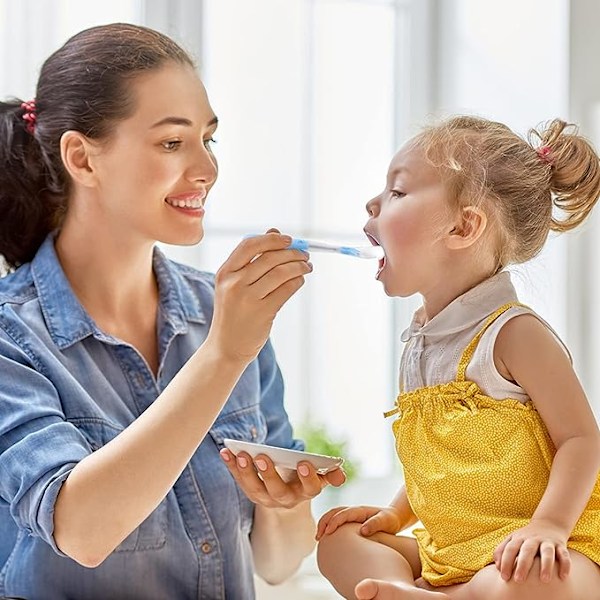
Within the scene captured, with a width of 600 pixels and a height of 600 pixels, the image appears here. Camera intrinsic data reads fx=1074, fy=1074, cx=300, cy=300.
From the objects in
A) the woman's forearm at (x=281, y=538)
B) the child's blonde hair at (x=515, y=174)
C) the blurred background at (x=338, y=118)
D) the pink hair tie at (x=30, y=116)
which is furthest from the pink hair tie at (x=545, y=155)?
the blurred background at (x=338, y=118)

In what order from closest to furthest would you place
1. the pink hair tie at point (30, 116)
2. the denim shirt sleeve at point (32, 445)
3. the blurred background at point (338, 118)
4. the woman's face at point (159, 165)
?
the denim shirt sleeve at point (32, 445) < the woman's face at point (159, 165) < the pink hair tie at point (30, 116) < the blurred background at point (338, 118)

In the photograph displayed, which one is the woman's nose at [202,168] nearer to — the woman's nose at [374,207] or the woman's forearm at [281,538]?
the woman's nose at [374,207]

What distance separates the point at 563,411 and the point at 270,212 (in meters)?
1.70

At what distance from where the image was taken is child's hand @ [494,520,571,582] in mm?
1217

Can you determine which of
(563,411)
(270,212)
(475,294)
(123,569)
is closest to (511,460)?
(563,411)

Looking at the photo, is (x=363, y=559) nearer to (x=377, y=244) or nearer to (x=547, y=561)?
(x=547, y=561)

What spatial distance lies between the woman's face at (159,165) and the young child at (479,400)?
1.07 feet

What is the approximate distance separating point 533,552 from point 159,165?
2.71ft

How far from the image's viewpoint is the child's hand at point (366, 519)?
59.6 inches

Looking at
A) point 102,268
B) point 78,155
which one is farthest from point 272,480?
A: point 78,155

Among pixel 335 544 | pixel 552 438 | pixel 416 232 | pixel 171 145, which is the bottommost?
pixel 335 544

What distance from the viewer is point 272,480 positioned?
1.51m

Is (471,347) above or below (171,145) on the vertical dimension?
below

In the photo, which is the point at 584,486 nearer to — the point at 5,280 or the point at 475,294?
the point at 475,294
